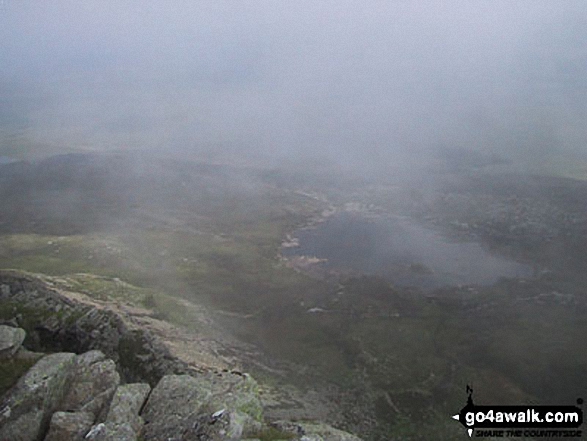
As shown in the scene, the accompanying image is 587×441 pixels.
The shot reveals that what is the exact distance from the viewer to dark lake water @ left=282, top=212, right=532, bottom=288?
5812 inches

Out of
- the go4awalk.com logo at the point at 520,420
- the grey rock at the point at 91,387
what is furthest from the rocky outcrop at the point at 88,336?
the go4awalk.com logo at the point at 520,420

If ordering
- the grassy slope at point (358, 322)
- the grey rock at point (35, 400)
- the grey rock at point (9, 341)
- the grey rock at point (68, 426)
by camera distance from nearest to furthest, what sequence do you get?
the grey rock at point (68, 426) → the grey rock at point (35, 400) → the grey rock at point (9, 341) → the grassy slope at point (358, 322)

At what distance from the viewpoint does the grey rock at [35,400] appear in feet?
103

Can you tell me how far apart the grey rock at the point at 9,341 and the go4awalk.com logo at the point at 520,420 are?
55581mm

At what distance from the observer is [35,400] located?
3344cm

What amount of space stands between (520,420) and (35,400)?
6500 cm

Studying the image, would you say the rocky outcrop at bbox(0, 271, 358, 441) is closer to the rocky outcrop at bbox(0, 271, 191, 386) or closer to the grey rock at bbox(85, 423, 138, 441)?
the grey rock at bbox(85, 423, 138, 441)

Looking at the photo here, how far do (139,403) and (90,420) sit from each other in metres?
3.20

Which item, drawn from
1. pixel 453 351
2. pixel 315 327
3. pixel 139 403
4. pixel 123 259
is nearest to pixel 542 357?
pixel 453 351

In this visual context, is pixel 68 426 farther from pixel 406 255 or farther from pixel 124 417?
pixel 406 255

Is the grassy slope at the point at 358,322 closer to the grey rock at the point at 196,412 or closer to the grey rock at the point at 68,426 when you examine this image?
the grey rock at the point at 196,412

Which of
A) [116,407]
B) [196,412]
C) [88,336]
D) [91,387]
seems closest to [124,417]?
[116,407]

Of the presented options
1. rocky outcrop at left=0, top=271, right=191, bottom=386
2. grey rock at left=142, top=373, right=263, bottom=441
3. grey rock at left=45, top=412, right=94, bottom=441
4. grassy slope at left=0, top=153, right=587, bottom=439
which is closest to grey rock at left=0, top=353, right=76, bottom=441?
grey rock at left=45, top=412, right=94, bottom=441

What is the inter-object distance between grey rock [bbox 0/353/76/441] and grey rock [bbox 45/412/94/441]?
1747 mm
